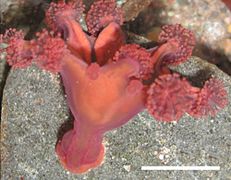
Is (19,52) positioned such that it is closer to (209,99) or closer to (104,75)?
(104,75)

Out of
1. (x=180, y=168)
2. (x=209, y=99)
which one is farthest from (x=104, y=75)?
(x=180, y=168)

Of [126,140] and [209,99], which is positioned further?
[126,140]

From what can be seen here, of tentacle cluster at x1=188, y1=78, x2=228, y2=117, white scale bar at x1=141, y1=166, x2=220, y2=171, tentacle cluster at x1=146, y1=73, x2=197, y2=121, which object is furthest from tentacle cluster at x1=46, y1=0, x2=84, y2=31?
white scale bar at x1=141, y1=166, x2=220, y2=171

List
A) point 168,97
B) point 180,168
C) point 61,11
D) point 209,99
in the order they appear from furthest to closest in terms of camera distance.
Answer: point 180,168 < point 61,11 < point 209,99 < point 168,97

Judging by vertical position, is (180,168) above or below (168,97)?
below

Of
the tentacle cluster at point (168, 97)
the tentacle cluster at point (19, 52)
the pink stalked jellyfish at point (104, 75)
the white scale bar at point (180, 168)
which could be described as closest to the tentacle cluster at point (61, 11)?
the pink stalked jellyfish at point (104, 75)

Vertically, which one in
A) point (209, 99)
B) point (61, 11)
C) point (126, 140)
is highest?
point (61, 11)
